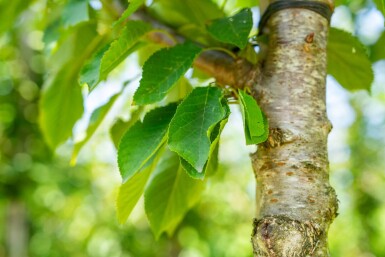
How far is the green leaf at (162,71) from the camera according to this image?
809 millimetres

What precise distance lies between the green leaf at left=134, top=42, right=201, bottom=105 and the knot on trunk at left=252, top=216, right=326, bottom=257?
25cm

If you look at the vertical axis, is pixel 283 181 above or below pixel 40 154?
above

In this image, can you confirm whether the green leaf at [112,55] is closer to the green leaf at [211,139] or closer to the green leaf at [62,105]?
the green leaf at [211,139]

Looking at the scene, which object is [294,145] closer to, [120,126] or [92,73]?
[92,73]

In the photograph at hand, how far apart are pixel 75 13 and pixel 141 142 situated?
420mm

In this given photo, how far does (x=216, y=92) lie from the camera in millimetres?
794

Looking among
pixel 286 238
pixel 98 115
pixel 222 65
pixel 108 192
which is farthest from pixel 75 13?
pixel 108 192

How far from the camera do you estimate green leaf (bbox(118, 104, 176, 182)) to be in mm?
751

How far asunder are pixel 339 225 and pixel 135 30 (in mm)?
6793

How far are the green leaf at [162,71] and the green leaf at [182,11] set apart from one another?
288 millimetres

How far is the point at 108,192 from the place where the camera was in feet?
23.9

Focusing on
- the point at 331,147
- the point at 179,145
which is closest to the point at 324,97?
the point at 179,145

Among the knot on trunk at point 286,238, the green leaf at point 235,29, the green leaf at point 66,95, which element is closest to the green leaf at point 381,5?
the green leaf at point 235,29

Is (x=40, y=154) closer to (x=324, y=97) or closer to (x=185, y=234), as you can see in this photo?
(x=185, y=234)
